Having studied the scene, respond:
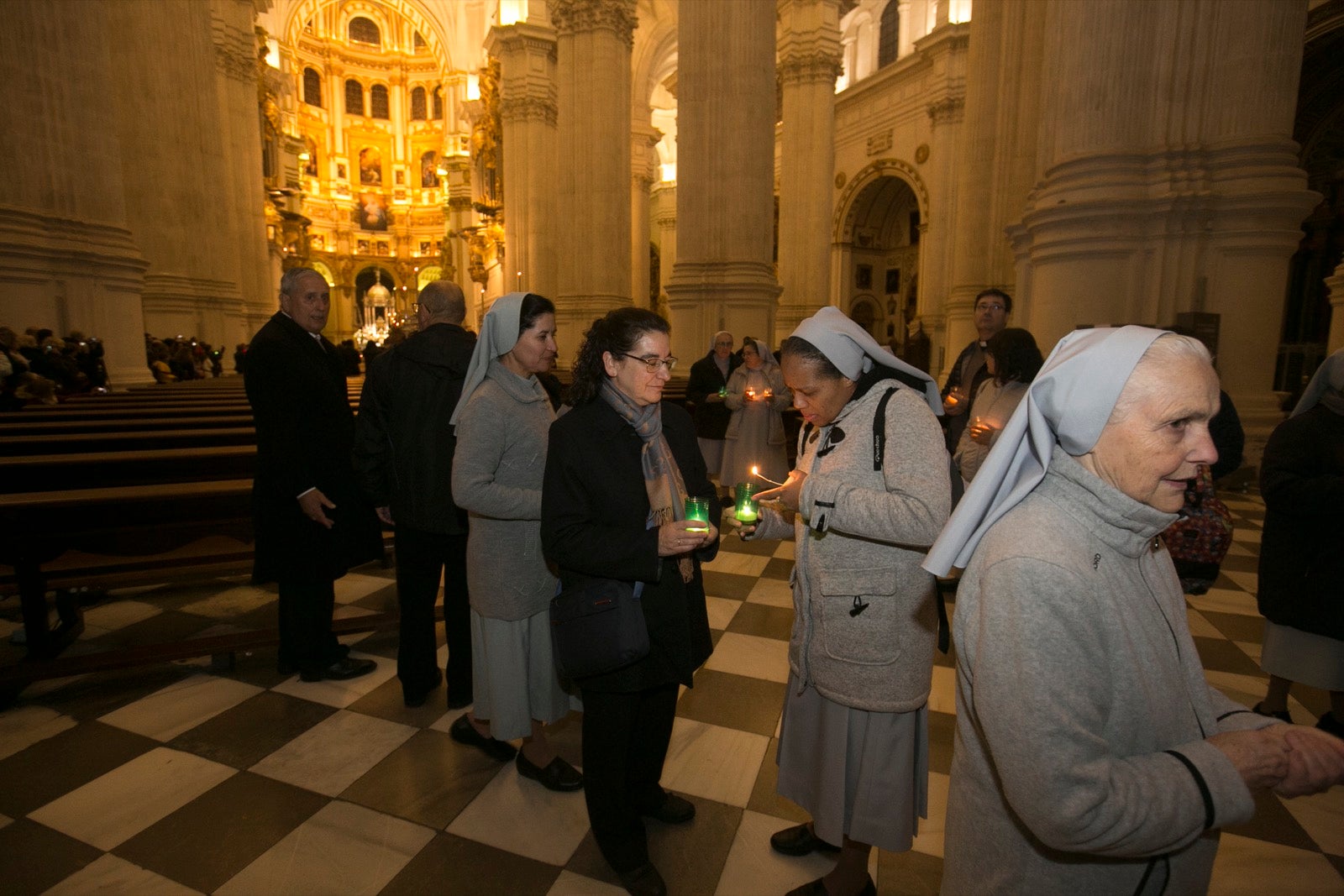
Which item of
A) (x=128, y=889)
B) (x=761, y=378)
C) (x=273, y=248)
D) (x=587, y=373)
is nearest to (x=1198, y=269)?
(x=761, y=378)

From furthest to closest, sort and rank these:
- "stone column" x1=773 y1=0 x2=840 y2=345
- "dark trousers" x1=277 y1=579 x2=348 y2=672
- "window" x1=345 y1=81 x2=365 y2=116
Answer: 1. "window" x1=345 y1=81 x2=365 y2=116
2. "stone column" x1=773 y1=0 x2=840 y2=345
3. "dark trousers" x1=277 y1=579 x2=348 y2=672

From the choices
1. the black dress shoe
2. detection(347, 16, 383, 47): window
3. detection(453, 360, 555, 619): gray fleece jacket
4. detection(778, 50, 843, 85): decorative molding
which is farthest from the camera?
detection(347, 16, 383, 47): window

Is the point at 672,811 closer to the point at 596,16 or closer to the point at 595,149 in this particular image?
the point at 595,149

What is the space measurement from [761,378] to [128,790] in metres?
4.75

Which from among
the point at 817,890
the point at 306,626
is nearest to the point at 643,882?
the point at 817,890

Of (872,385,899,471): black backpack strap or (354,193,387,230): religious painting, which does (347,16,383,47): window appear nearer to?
(354,193,387,230): religious painting

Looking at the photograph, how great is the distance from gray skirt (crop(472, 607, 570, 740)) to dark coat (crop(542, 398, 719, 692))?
0.67 metres

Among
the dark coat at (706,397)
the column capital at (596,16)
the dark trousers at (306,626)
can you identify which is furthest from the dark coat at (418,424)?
the column capital at (596,16)

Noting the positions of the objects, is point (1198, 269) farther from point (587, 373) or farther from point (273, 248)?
point (273, 248)

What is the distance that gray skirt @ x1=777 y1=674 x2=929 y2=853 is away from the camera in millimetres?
1890

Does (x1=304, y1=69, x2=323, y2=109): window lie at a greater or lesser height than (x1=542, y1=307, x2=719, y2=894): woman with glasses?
greater

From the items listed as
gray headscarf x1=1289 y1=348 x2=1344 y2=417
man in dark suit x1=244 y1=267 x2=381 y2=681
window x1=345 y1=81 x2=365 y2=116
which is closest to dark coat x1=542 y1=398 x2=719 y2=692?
man in dark suit x1=244 y1=267 x2=381 y2=681

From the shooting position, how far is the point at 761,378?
575 cm

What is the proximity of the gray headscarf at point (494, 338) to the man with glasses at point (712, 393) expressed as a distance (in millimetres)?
3901
